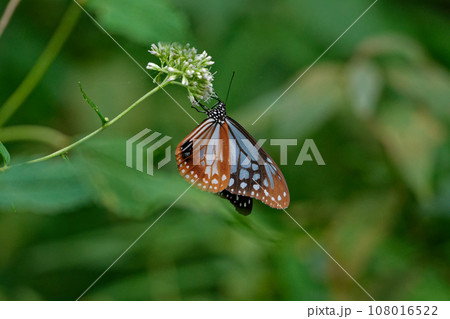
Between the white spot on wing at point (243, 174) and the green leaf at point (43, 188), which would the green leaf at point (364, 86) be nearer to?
the white spot on wing at point (243, 174)

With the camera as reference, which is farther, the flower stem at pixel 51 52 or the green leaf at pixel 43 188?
the flower stem at pixel 51 52

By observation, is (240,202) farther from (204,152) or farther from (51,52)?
(51,52)

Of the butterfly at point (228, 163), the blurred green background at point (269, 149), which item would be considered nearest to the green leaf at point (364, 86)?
the blurred green background at point (269, 149)

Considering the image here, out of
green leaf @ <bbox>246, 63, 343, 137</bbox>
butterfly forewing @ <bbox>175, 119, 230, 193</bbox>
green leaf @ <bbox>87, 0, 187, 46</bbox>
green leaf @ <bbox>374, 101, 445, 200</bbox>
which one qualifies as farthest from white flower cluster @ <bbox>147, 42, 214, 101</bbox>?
green leaf @ <bbox>374, 101, 445, 200</bbox>

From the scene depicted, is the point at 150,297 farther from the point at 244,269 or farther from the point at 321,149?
the point at 321,149

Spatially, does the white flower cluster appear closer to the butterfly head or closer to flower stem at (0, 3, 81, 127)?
the butterfly head

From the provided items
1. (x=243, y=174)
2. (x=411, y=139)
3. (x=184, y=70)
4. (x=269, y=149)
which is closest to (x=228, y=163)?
(x=243, y=174)

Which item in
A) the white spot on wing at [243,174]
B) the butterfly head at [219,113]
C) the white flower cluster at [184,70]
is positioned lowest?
the white spot on wing at [243,174]
